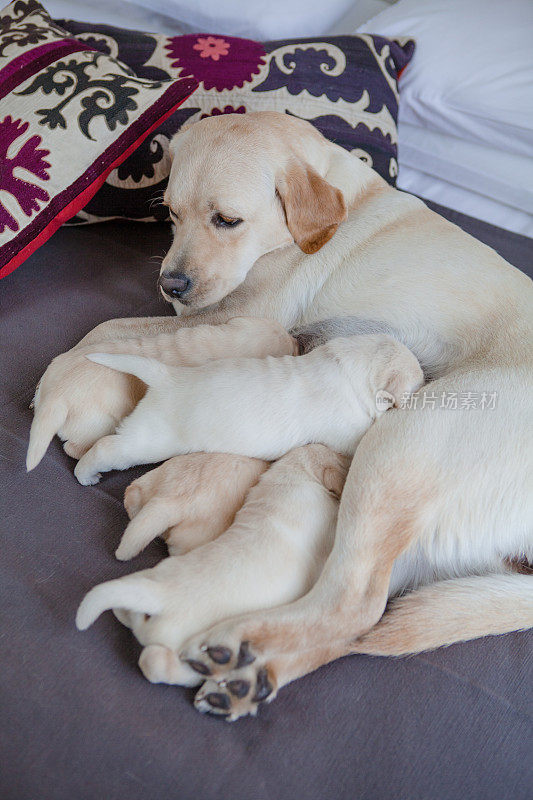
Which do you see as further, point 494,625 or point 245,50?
point 245,50

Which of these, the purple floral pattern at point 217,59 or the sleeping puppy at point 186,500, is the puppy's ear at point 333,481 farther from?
the purple floral pattern at point 217,59

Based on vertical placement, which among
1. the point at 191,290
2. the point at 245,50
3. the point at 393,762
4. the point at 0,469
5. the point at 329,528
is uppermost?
the point at 245,50

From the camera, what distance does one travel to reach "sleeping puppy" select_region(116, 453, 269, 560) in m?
1.09

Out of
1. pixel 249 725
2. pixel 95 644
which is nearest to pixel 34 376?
pixel 95 644

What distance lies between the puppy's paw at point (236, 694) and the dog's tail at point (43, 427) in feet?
1.69

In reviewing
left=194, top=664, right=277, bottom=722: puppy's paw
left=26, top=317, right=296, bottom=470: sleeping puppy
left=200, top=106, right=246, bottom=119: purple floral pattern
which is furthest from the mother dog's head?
left=194, top=664, right=277, bottom=722: puppy's paw

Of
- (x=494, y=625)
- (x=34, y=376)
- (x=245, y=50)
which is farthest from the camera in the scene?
(x=245, y=50)

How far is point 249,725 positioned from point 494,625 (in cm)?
44

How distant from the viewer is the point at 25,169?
158 cm

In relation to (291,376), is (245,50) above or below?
above

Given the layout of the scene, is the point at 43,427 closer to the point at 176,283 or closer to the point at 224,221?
the point at 176,283

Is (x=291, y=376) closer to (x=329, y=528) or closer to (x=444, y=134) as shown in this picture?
(x=329, y=528)

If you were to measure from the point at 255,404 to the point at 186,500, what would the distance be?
240mm

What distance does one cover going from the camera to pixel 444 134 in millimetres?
2180
